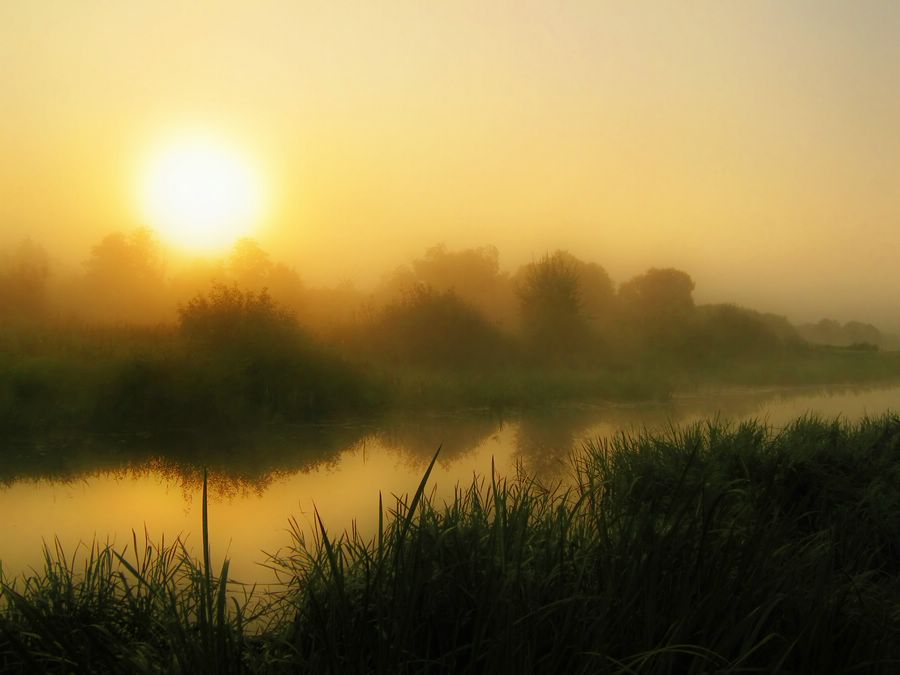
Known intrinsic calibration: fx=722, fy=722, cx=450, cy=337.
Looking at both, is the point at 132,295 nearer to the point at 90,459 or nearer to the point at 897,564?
the point at 90,459

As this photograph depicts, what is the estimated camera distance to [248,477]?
33.5 ft

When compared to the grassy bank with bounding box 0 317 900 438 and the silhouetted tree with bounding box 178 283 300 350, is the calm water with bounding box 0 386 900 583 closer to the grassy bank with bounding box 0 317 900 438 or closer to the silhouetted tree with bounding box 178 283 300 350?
the grassy bank with bounding box 0 317 900 438

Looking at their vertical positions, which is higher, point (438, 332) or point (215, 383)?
point (438, 332)

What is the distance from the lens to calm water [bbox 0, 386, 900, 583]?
21.6 feet

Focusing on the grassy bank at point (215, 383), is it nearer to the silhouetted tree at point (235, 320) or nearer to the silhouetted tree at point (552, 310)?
the silhouetted tree at point (235, 320)

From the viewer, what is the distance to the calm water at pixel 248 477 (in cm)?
658

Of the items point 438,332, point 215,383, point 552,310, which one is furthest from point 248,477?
point 552,310

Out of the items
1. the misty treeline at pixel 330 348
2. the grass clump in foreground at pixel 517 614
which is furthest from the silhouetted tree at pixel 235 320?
the grass clump in foreground at pixel 517 614

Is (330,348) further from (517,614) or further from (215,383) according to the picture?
(517,614)

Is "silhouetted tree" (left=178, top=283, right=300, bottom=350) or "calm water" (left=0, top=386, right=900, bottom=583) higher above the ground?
"silhouetted tree" (left=178, top=283, right=300, bottom=350)

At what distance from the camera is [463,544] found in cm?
365

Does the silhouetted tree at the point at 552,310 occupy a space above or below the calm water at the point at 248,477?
above

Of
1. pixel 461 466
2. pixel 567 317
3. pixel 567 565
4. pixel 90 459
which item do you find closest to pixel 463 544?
pixel 567 565

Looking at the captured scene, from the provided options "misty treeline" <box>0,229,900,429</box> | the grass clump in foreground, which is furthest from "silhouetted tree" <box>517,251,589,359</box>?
the grass clump in foreground
